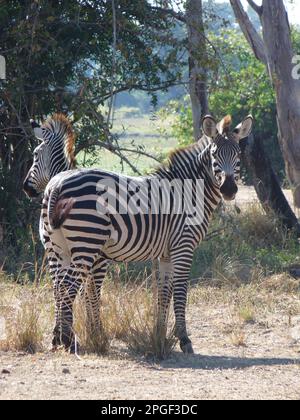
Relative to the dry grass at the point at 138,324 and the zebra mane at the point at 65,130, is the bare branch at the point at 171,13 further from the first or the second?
the dry grass at the point at 138,324

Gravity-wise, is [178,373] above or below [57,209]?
below

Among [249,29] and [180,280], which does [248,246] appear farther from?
[180,280]

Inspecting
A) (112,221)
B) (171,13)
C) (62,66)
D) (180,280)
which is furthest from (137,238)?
(171,13)

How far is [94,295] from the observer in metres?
7.54

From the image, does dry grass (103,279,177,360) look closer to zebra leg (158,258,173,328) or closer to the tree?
zebra leg (158,258,173,328)

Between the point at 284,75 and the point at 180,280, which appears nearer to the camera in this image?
the point at 180,280

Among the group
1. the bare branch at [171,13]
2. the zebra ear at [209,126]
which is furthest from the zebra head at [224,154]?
the bare branch at [171,13]

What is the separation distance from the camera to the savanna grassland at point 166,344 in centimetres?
602

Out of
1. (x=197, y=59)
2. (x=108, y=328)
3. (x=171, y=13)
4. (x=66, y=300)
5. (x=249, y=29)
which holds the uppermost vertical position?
(x=249, y=29)

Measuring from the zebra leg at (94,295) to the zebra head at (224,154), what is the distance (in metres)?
1.21

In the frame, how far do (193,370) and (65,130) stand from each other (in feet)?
9.12

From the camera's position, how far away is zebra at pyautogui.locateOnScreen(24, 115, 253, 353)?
714 centimetres

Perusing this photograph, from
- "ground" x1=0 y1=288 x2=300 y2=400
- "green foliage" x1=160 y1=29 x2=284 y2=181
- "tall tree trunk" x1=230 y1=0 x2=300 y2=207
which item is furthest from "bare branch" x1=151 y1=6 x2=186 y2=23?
"green foliage" x1=160 y1=29 x2=284 y2=181

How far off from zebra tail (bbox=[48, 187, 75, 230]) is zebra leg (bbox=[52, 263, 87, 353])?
0.36 m
